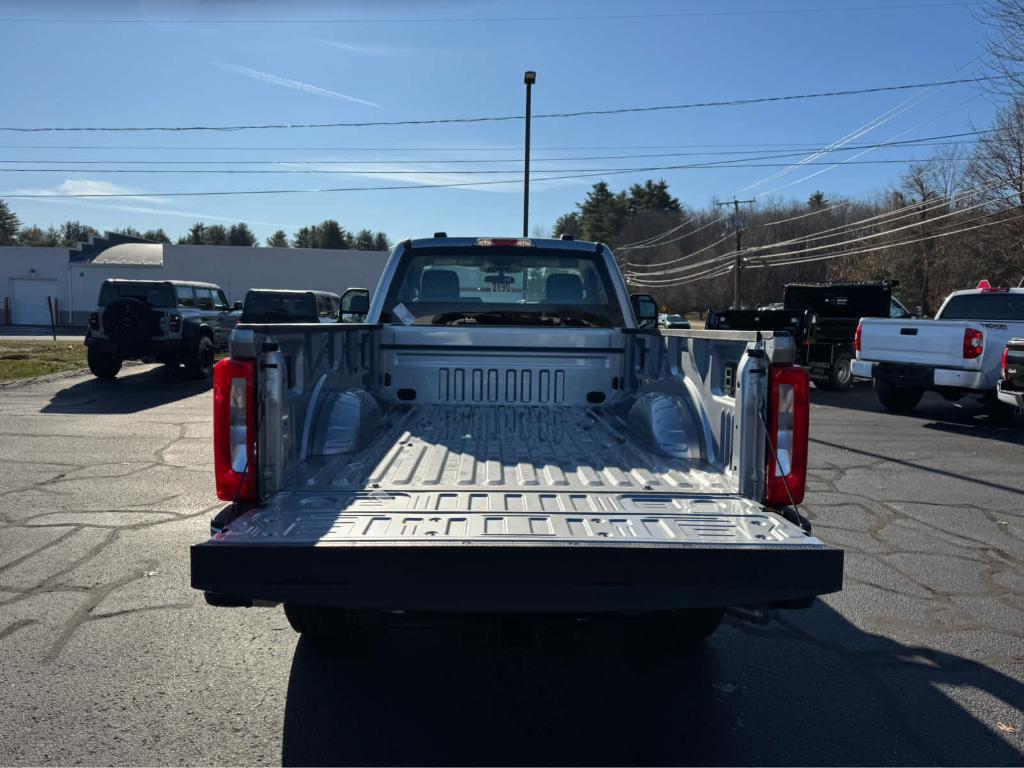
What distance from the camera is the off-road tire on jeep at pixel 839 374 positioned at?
16125 millimetres

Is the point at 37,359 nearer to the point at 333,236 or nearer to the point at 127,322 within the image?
the point at 127,322

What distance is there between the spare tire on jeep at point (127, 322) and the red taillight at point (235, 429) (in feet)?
43.3

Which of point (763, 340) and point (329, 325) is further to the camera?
point (329, 325)

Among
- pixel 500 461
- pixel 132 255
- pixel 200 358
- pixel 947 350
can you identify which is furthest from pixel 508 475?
pixel 132 255

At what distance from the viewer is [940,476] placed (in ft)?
26.8

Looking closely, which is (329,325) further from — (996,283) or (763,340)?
(996,283)

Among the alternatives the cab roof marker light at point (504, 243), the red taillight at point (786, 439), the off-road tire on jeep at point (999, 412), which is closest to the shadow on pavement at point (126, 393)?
the cab roof marker light at point (504, 243)

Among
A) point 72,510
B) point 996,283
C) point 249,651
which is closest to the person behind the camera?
point 249,651

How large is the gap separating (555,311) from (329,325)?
2.09 metres

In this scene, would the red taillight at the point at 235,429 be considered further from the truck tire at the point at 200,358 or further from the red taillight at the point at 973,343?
the truck tire at the point at 200,358

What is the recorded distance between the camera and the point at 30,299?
45.9m

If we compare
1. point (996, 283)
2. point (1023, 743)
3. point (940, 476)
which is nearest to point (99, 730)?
point (1023, 743)

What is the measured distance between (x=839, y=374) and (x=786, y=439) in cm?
1443

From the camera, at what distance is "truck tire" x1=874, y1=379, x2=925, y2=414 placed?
12938 millimetres
